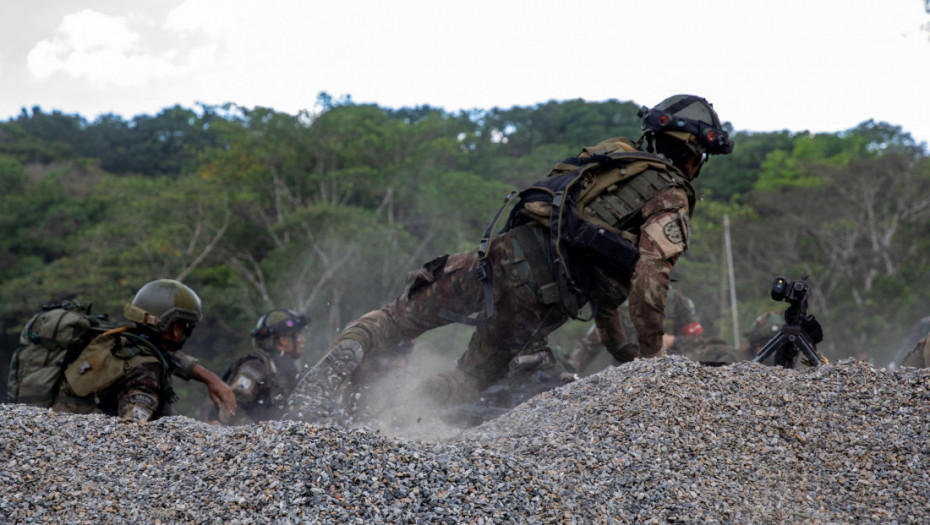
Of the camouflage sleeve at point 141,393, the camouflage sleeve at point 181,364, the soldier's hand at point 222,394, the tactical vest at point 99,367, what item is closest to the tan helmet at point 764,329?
the soldier's hand at point 222,394

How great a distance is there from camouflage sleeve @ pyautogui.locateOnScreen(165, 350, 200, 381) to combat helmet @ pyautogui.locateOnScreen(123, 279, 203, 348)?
0.09 metres

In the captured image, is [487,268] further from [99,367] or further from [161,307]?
[99,367]

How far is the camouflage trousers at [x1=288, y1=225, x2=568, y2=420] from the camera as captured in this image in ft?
19.0

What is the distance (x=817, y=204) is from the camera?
3659 cm

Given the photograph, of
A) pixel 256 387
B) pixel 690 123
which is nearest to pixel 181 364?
pixel 256 387

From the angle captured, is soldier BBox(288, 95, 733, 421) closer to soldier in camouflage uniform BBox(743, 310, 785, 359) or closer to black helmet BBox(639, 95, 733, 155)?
black helmet BBox(639, 95, 733, 155)

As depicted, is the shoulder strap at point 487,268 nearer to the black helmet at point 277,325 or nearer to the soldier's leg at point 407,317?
the soldier's leg at point 407,317

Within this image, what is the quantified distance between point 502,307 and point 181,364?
6.60 ft

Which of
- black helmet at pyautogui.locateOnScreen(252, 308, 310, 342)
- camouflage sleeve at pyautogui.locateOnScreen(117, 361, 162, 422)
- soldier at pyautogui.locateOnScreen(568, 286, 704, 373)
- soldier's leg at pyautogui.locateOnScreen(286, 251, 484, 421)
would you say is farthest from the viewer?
soldier at pyautogui.locateOnScreen(568, 286, 704, 373)

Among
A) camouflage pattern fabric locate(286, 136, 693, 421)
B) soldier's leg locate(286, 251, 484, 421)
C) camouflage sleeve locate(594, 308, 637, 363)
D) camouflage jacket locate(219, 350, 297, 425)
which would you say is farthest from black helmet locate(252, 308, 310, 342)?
camouflage sleeve locate(594, 308, 637, 363)

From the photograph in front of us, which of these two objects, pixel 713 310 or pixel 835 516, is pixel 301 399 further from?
pixel 713 310

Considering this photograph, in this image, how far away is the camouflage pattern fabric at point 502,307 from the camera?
17.5 feet

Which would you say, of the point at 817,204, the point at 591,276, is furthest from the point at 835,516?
the point at 817,204

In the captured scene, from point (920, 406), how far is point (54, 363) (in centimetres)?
448
